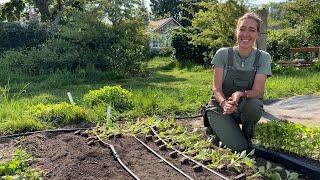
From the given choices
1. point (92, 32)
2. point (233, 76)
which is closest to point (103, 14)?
point (92, 32)

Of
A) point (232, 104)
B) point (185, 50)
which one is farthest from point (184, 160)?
point (185, 50)

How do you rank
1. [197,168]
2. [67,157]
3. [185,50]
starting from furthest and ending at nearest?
1. [185,50]
2. [67,157]
3. [197,168]

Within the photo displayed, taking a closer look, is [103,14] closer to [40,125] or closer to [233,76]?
[40,125]

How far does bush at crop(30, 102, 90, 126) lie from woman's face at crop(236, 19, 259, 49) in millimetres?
3073

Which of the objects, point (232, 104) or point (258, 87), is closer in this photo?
point (232, 104)

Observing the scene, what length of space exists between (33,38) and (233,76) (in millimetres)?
14521

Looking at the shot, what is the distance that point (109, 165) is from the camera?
14.4ft

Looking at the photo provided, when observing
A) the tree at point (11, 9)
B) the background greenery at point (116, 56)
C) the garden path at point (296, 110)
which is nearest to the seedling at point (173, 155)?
the garden path at point (296, 110)

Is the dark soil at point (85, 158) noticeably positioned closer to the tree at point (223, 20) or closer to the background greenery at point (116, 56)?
the background greenery at point (116, 56)

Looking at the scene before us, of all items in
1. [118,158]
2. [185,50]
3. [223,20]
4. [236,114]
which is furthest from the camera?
[185,50]

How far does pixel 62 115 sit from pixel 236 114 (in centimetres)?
307

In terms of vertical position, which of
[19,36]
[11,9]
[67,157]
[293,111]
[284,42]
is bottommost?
[293,111]

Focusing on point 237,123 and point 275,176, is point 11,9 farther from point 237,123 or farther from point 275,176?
point 275,176

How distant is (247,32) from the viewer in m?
4.64
